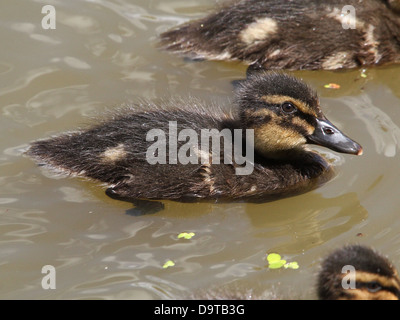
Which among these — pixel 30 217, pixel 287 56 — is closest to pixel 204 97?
pixel 287 56

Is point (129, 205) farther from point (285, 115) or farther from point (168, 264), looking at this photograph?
point (285, 115)

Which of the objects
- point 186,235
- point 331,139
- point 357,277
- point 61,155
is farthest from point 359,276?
point 61,155

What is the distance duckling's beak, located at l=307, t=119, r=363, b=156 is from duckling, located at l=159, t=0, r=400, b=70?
1264mm

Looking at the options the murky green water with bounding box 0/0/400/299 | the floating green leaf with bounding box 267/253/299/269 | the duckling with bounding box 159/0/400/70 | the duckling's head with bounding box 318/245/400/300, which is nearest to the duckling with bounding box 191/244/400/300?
the duckling's head with bounding box 318/245/400/300

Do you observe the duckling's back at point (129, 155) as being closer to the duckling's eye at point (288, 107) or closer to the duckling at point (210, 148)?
the duckling at point (210, 148)

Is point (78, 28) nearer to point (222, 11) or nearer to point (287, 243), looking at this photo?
point (222, 11)

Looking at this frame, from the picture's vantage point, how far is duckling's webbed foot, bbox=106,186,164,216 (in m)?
4.29

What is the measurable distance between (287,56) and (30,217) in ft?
7.19

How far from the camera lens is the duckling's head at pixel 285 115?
4.39 meters

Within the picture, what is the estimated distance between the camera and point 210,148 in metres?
4.38

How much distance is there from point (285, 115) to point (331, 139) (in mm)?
269

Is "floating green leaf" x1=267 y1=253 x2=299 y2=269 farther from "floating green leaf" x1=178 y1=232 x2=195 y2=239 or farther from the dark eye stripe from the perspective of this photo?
the dark eye stripe

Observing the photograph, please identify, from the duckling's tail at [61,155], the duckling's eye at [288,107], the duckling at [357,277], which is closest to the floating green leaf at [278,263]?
the duckling at [357,277]
